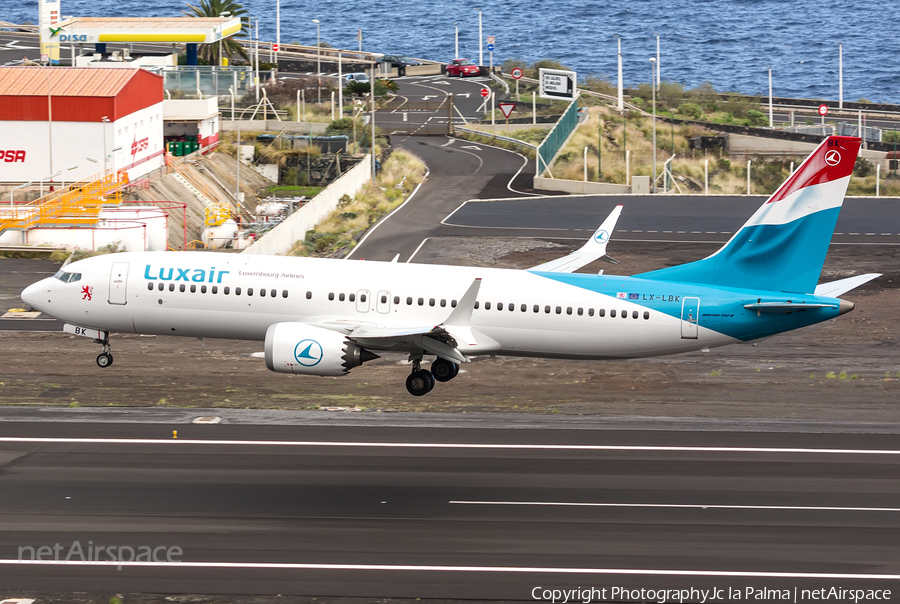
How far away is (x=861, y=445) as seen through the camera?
35.0 meters

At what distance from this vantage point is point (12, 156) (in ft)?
234

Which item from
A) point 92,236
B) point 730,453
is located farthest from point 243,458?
point 92,236

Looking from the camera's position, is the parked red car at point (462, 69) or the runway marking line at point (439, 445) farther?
the parked red car at point (462, 69)

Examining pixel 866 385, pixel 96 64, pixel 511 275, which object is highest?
pixel 96 64

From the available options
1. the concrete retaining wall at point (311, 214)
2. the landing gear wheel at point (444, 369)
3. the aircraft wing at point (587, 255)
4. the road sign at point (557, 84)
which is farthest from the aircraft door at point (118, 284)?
the road sign at point (557, 84)

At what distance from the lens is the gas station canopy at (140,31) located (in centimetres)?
9450

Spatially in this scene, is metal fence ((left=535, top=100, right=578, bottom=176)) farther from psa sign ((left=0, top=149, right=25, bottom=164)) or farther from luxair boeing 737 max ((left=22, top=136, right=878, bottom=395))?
luxair boeing 737 max ((left=22, top=136, right=878, bottom=395))

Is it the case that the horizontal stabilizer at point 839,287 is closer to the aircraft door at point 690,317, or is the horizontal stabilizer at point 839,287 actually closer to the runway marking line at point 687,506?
the aircraft door at point 690,317

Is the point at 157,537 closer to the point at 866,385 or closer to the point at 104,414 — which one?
the point at 104,414

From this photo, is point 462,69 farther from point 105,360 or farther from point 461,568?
point 461,568

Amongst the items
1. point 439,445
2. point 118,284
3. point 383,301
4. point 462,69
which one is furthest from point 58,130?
point 462,69

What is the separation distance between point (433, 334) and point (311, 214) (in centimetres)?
4114

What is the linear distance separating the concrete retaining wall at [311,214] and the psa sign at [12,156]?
59.2 ft

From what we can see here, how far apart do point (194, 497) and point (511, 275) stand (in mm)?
14126
